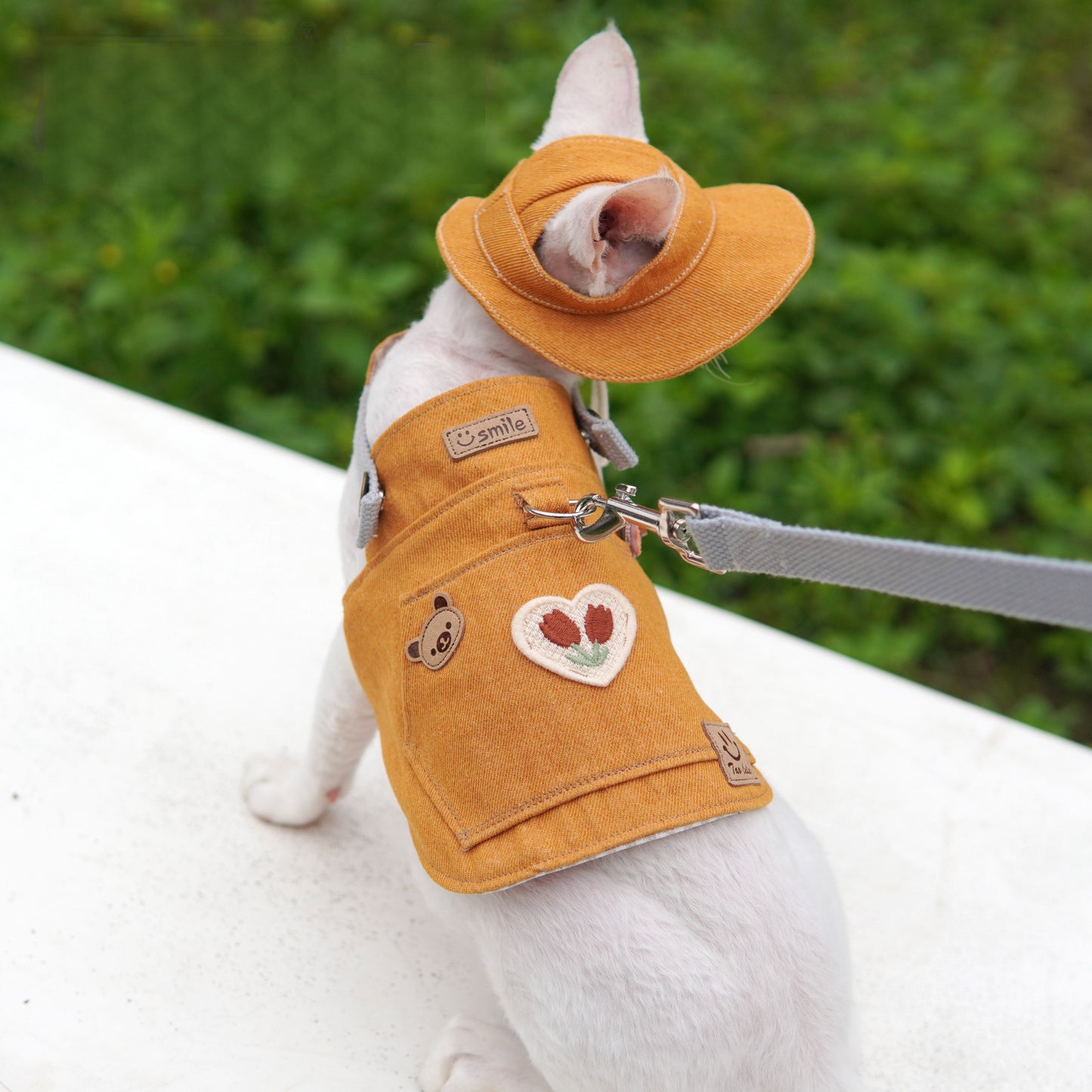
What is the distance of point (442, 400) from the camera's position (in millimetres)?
814

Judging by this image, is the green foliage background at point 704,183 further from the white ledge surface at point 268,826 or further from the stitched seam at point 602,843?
the stitched seam at point 602,843

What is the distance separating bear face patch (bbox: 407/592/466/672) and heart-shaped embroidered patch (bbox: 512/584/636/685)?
0.05 metres

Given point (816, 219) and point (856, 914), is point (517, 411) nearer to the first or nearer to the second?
point (856, 914)

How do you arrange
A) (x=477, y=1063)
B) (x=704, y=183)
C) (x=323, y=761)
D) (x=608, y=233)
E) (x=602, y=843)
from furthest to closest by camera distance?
(x=704, y=183)
(x=323, y=761)
(x=477, y=1063)
(x=608, y=233)
(x=602, y=843)

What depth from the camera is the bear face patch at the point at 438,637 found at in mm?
745

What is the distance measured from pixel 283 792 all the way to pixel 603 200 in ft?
2.36

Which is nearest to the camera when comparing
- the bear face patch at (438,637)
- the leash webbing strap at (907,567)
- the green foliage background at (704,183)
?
the leash webbing strap at (907,567)

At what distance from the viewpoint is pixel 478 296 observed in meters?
0.80

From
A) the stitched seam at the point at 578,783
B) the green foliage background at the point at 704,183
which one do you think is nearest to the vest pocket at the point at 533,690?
the stitched seam at the point at 578,783

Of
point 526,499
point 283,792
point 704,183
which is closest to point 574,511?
point 526,499

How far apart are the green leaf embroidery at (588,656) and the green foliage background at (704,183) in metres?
1.21

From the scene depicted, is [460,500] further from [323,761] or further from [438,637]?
[323,761]

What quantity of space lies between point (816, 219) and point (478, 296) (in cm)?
183

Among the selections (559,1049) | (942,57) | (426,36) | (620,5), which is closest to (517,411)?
(559,1049)
